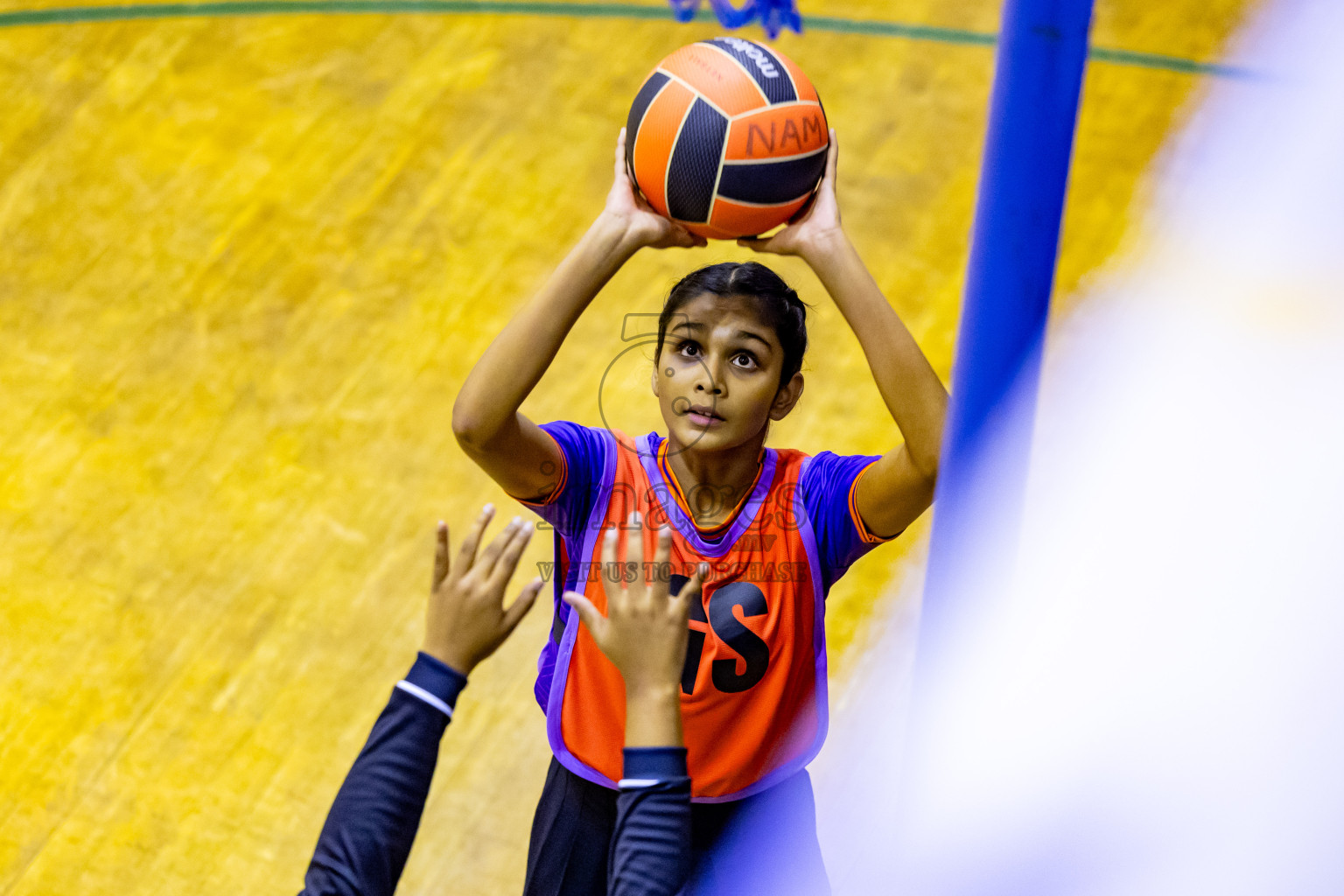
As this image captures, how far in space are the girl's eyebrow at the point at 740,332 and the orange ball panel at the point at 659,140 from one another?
0.17 m

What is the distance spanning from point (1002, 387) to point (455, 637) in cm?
64

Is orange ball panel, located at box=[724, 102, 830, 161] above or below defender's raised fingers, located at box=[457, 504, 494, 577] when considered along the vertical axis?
above

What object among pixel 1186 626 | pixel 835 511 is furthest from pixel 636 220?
pixel 1186 626

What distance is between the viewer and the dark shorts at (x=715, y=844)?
1777 millimetres

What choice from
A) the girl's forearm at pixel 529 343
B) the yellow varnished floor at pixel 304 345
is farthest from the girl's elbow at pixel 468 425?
the yellow varnished floor at pixel 304 345

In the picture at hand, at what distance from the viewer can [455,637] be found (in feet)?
4.50

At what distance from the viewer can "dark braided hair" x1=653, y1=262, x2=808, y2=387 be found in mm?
1793

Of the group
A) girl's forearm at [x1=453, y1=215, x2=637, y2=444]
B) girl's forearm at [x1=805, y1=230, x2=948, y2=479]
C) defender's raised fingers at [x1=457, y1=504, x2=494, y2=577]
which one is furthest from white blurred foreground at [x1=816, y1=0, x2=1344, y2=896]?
girl's forearm at [x1=453, y1=215, x2=637, y2=444]

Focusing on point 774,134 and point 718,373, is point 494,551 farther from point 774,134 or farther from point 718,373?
point 774,134

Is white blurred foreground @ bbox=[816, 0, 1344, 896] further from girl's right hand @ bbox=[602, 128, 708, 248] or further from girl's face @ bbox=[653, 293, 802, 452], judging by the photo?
girl's right hand @ bbox=[602, 128, 708, 248]

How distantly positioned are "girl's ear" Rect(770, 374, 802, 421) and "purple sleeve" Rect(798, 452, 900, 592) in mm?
96

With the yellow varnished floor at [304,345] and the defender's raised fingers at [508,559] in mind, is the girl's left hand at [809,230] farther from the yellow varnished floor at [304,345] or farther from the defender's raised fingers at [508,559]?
the yellow varnished floor at [304,345]

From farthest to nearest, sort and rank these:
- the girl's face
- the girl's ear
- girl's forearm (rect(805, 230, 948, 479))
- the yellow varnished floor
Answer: the yellow varnished floor, the girl's ear, the girl's face, girl's forearm (rect(805, 230, 948, 479))

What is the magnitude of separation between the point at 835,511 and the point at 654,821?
2.06 feet
